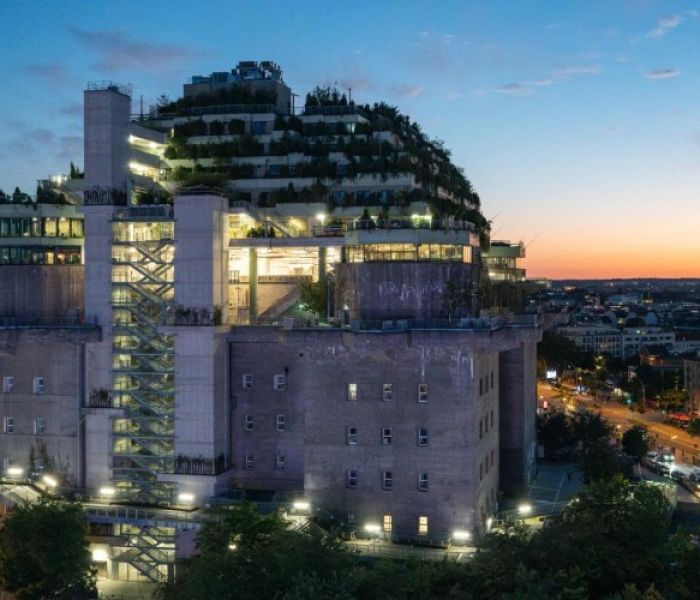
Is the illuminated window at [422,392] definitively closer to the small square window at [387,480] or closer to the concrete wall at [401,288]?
the concrete wall at [401,288]

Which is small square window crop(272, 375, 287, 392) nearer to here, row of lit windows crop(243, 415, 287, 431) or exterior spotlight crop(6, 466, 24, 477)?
row of lit windows crop(243, 415, 287, 431)

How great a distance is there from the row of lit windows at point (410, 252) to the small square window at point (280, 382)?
959cm

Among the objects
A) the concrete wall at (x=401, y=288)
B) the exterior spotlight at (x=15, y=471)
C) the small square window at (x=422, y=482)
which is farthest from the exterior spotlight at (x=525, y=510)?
the exterior spotlight at (x=15, y=471)

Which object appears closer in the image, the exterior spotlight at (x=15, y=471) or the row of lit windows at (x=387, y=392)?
the row of lit windows at (x=387, y=392)

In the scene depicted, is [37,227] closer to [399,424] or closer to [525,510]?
[399,424]

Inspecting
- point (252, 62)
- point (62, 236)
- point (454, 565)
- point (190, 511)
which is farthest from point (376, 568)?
point (252, 62)

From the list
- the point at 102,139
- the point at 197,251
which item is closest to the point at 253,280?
the point at 197,251

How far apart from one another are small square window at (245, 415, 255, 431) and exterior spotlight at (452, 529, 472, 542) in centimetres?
1539

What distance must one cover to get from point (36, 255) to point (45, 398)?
1026cm

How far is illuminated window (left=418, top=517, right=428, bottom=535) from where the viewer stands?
184 ft

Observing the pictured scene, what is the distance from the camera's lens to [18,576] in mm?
51750

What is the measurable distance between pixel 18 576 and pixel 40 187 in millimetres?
28644

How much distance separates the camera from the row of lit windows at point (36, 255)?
6656cm

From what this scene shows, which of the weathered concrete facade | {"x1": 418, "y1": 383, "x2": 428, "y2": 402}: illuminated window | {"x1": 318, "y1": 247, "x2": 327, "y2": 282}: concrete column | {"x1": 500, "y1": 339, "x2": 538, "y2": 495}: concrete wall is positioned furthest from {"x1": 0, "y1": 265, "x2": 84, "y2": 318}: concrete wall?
{"x1": 500, "y1": 339, "x2": 538, "y2": 495}: concrete wall
